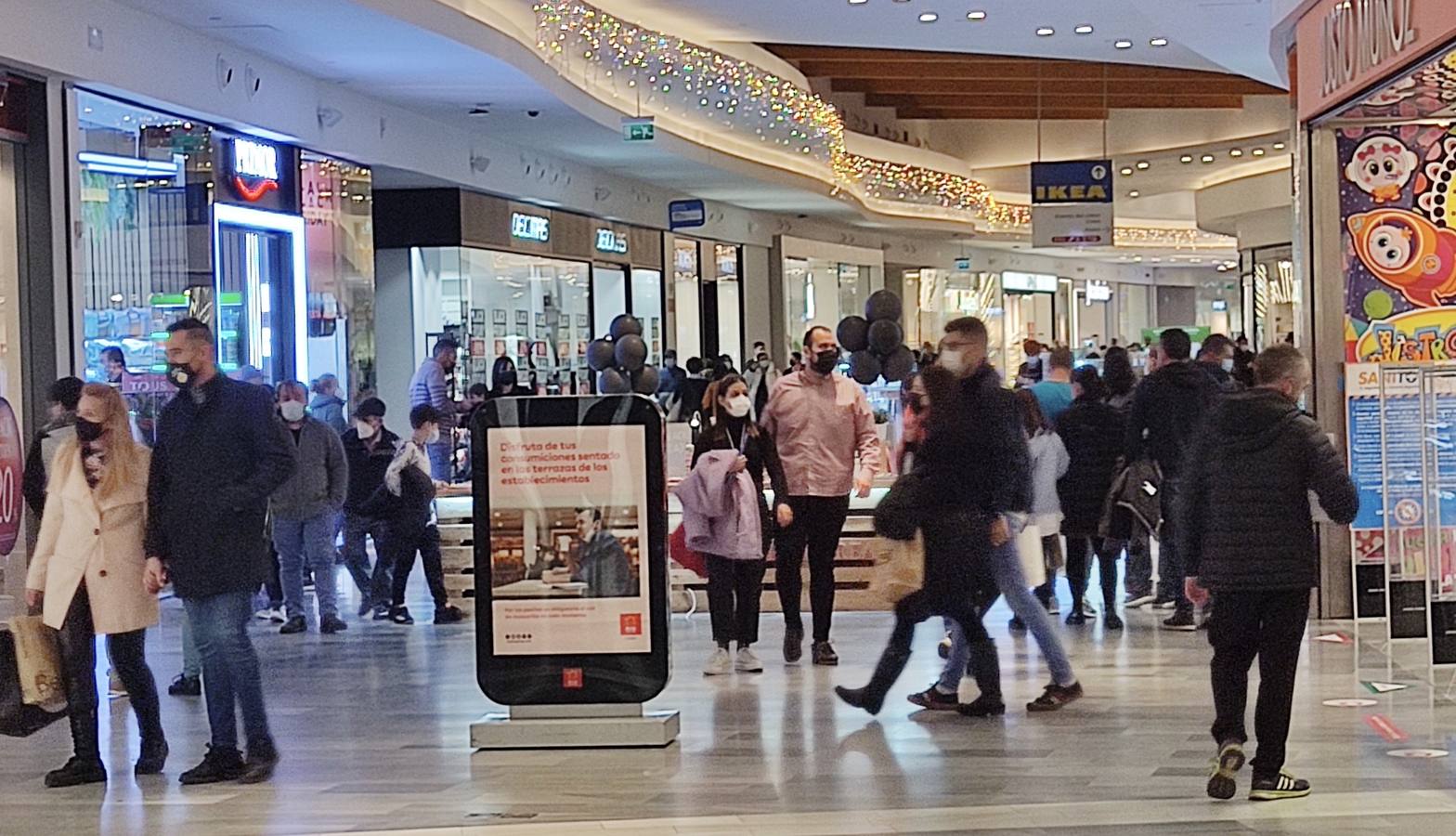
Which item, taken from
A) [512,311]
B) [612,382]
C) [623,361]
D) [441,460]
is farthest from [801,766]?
[512,311]

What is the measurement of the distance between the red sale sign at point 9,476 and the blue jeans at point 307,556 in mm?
1411

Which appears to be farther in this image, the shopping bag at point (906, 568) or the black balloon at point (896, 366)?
the black balloon at point (896, 366)

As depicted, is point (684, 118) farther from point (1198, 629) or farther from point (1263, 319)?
point (1263, 319)

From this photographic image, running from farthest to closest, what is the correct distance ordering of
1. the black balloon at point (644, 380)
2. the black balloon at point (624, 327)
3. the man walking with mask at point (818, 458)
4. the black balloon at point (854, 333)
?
the black balloon at point (624, 327) < the black balloon at point (644, 380) < the black balloon at point (854, 333) < the man walking with mask at point (818, 458)

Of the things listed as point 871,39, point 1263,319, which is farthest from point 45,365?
point 1263,319

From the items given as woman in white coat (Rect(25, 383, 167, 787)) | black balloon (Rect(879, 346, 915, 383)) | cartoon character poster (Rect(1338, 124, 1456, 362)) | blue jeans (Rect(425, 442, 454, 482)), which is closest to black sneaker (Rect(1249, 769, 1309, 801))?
woman in white coat (Rect(25, 383, 167, 787))

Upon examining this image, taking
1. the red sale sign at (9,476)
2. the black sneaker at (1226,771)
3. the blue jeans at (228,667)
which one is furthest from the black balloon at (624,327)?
the black sneaker at (1226,771)

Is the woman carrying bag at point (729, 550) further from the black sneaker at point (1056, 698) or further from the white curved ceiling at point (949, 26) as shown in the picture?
the white curved ceiling at point (949, 26)

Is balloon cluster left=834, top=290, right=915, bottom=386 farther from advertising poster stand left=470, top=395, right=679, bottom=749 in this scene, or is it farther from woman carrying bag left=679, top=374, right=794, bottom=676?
advertising poster stand left=470, top=395, right=679, bottom=749

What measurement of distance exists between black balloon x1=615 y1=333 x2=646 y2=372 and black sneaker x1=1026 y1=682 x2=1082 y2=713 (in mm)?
10837

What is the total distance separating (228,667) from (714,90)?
619 inches

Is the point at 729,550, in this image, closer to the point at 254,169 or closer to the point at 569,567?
the point at 569,567

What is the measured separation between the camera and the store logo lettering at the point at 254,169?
48.3 ft

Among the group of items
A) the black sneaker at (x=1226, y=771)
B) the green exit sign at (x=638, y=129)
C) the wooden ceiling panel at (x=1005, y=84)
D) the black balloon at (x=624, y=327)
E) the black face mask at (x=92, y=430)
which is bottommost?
the black sneaker at (x=1226, y=771)
